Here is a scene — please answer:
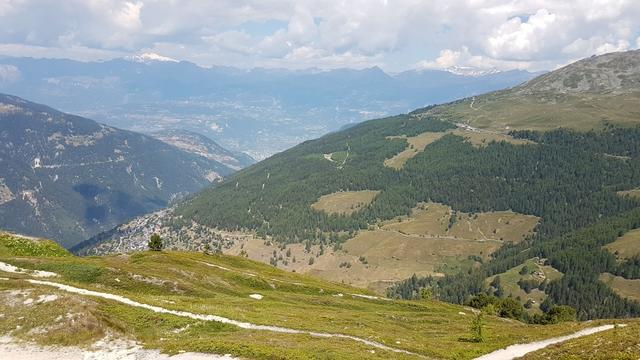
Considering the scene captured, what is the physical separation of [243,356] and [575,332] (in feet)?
146

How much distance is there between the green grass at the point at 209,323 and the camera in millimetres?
47188

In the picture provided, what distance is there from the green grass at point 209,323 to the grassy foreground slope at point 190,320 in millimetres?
114

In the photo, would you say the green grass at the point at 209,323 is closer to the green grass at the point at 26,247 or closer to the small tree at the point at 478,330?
the small tree at the point at 478,330

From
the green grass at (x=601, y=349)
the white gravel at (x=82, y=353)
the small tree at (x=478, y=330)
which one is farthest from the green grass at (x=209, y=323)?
the green grass at (x=601, y=349)

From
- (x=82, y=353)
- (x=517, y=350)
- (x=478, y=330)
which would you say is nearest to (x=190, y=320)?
(x=82, y=353)

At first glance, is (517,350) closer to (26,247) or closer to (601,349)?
(601,349)

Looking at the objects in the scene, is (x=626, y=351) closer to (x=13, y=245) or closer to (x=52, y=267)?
(x=52, y=267)

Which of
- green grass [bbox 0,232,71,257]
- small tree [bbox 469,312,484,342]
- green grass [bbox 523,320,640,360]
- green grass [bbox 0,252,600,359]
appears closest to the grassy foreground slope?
green grass [bbox 0,252,600,359]

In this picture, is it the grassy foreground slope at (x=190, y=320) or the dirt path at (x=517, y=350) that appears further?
the dirt path at (x=517, y=350)

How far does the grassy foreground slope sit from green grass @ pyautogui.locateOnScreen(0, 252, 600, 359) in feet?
0.38

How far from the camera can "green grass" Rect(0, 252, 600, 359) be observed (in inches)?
1858

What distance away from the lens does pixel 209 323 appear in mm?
56031

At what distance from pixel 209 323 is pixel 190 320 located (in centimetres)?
222

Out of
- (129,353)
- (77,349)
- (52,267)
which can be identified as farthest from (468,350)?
(52,267)
